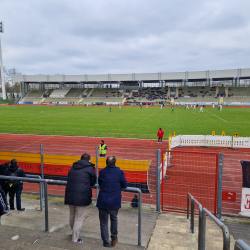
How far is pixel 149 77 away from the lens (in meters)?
75.6

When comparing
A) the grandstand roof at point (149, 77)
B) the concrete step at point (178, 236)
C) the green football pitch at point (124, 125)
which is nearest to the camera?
the concrete step at point (178, 236)

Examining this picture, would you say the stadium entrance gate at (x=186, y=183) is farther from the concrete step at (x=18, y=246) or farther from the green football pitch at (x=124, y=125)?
the green football pitch at (x=124, y=125)

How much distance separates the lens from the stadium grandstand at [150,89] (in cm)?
6956

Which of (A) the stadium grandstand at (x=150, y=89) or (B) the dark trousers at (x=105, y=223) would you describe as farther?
(A) the stadium grandstand at (x=150, y=89)

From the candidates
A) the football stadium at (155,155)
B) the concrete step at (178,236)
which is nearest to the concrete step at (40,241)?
the concrete step at (178,236)

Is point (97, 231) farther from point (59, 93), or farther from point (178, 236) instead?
point (59, 93)

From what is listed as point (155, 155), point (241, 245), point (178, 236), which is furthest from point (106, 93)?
point (241, 245)

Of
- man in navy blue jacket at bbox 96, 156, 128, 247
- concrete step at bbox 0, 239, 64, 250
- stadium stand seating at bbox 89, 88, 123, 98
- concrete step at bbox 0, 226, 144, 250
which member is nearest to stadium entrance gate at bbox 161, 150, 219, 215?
man in navy blue jacket at bbox 96, 156, 128, 247

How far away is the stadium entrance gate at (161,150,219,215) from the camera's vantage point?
→ 21.2 ft

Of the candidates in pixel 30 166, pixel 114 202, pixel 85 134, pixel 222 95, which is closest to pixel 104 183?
pixel 114 202

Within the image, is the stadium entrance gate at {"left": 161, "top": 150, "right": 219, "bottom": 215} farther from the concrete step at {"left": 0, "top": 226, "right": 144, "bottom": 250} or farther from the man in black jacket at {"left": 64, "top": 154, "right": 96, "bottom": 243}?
the man in black jacket at {"left": 64, "top": 154, "right": 96, "bottom": 243}

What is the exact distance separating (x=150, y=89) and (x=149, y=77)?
378 inches

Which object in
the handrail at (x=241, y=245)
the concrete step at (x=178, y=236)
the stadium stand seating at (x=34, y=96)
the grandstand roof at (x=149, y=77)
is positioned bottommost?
the concrete step at (x=178, y=236)

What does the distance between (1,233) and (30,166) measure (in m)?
5.38
